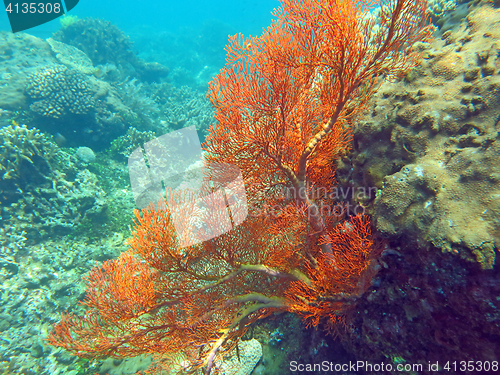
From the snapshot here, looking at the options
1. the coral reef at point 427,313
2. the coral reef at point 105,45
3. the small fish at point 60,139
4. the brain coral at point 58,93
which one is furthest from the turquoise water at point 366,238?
the coral reef at point 105,45

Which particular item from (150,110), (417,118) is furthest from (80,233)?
(417,118)

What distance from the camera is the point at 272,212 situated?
285 centimetres

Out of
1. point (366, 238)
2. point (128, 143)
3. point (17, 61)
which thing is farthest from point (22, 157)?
point (366, 238)

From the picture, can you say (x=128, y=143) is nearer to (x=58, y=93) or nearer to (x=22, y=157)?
(x=22, y=157)

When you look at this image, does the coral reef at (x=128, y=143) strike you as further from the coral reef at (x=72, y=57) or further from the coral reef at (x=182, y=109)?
the coral reef at (x=72, y=57)

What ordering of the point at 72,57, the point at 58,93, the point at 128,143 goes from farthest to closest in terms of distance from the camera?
1. the point at 72,57
2. the point at 128,143
3. the point at 58,93

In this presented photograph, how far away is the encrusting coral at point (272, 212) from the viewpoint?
224cm

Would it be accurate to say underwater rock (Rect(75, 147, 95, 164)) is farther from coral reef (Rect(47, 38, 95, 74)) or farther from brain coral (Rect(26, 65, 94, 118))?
coral reef (Rect(47, 38, 95, 74))

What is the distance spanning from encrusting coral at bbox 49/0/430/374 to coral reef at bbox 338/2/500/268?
29 cm

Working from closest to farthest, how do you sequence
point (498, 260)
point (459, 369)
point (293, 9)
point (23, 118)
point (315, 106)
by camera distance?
1. point (498, 260)
2. point (459, 369)
3. point (293, 9)
4. point (315, 106)
5. point (23, 118)

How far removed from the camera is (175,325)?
8.81 ft

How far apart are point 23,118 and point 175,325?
9.75 meters

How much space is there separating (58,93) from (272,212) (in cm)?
986

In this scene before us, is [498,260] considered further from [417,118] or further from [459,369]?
[417,118]
